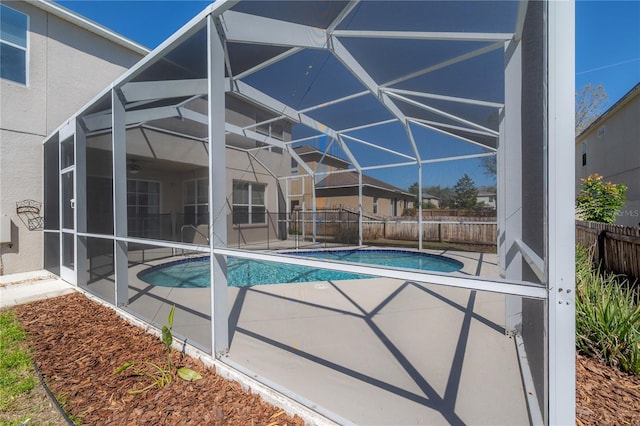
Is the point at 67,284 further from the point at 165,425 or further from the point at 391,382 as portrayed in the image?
the point at 391,382

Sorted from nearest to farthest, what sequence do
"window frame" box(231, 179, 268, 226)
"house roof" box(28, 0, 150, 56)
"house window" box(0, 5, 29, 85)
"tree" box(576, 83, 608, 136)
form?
"house window" box(0, 5, 29, 85), "house roof" box(28, 0, 150, 56), "window frame" box(231, 179, 268, 226), "tree" box(576, 83, 608, 136)

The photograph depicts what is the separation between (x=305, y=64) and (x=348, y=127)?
149 inches

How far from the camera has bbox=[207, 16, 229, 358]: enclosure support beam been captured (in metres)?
2.46

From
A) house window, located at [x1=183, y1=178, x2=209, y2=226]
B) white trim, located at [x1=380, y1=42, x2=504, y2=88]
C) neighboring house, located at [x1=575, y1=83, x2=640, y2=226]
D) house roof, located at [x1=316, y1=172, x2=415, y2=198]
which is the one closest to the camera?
house window, located at [x1=183, y1=178, x2=209, y2=226]

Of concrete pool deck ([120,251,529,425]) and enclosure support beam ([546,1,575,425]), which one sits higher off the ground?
enclosure support beam ([546,1,575,425])

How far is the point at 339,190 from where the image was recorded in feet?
37.4

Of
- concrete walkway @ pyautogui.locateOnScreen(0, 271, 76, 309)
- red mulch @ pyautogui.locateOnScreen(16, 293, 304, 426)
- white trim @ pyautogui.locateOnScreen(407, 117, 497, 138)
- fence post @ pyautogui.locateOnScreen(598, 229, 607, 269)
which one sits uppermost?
white trim @ pyautogui.locateOnScreen(407, 117, 497, 138)

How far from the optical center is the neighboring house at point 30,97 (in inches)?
222

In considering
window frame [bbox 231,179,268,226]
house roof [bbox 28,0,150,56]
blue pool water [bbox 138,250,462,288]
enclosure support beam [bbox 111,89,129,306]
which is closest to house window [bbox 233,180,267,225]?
window frame [bbox 231,179,268,226]

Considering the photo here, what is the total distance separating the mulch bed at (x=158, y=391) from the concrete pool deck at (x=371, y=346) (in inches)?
9.4

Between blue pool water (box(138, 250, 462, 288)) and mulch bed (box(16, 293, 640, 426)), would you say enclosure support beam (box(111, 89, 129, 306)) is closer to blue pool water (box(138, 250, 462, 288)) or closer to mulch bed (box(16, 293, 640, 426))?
blue pool water (box(138, 250, 462, 288))

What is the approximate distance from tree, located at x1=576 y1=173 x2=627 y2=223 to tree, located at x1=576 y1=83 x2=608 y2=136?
30.5ft

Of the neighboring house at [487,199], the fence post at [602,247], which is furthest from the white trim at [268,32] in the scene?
the neighboring house at [487,199]

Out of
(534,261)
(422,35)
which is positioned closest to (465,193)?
(422,35)
